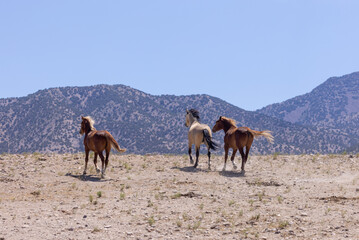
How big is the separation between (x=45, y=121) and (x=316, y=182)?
12590 centimetres

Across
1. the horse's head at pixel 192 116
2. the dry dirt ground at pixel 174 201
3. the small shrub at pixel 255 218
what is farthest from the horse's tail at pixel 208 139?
the small shrub at pixel 255 218

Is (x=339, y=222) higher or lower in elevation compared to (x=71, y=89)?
lower

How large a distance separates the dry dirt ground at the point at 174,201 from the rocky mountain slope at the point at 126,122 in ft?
300

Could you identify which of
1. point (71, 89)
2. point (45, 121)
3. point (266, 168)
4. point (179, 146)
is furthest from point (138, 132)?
point (266, 168)

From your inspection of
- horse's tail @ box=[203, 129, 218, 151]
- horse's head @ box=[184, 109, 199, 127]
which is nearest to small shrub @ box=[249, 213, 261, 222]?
horse's tail @ box=[203, 129, 218, 151]

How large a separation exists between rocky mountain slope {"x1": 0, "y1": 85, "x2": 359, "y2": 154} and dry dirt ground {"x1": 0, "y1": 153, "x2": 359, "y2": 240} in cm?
9150

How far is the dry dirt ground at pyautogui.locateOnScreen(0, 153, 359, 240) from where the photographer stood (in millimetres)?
9305

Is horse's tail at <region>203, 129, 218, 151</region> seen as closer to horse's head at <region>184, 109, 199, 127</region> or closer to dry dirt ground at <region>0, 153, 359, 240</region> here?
dry dirt ground at <region>0, 153, 359, 240</region>

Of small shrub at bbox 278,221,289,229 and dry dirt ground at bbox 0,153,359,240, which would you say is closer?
dry dirt ground at bbox 0,153,359,240

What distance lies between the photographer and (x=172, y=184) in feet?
49.9

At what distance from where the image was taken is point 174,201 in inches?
480

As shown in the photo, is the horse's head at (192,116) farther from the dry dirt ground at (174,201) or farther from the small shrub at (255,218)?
the small shrub at (255,218)

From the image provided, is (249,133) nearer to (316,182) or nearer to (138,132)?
(316,182)

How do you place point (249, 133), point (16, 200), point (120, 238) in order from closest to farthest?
point (120, 238)
point (16, 200)
point (249, 133)
